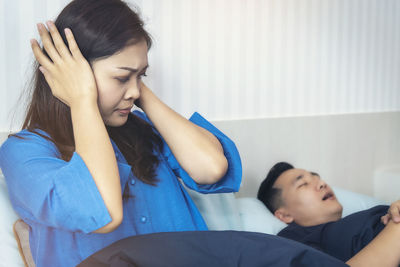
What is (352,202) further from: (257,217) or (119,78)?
(119,78)

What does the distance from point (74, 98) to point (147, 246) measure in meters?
0.36

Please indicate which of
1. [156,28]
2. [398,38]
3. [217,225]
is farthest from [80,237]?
[398,38]

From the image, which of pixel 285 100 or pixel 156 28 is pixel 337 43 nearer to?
pixel 285 100

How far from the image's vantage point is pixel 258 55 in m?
2.13

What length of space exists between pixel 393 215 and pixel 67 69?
972 mm

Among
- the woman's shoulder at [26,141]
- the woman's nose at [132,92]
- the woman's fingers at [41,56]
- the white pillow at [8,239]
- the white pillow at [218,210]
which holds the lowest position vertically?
the white pillow at [218,210]

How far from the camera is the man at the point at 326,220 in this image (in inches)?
50.1

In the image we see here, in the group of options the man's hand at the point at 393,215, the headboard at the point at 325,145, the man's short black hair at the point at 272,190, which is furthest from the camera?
the headboard at the point at 325,145

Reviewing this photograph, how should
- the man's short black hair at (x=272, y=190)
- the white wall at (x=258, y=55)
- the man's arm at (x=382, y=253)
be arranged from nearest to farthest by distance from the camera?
the man's arm at (x=382, y=253) → the white wall at (x=258, y=55) → the man's short black hair at (x=272, y=190)

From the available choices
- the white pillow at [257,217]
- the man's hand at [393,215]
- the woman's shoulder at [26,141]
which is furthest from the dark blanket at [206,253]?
the white pillow at [257,217]

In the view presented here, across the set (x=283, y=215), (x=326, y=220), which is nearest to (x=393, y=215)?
(x=326, y=220)

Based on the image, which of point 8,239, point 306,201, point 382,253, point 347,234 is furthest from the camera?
point 306,201

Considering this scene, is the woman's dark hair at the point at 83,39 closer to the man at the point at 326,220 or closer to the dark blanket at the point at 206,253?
the dark blanket at the point at 206,253

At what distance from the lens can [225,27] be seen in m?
2.00
